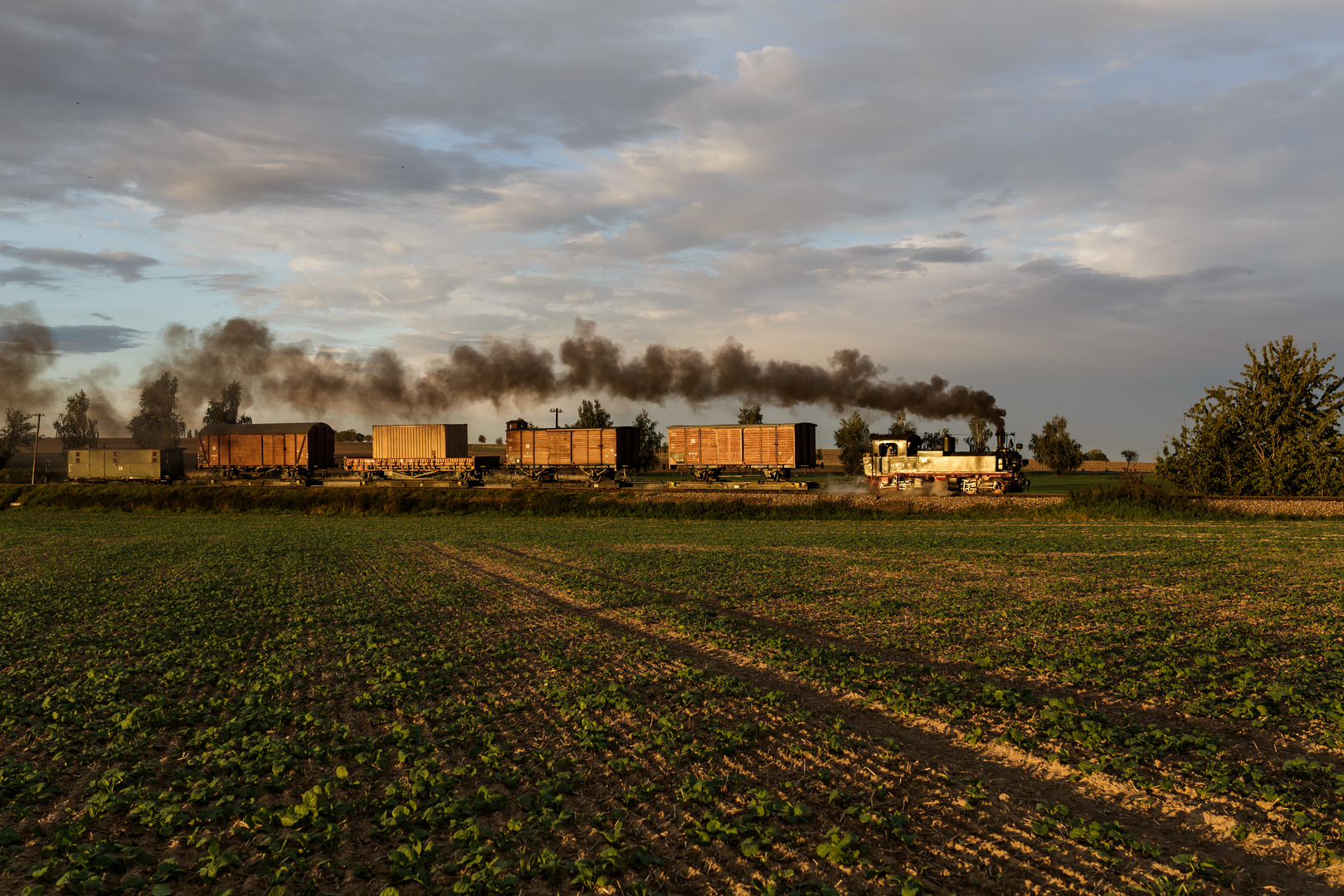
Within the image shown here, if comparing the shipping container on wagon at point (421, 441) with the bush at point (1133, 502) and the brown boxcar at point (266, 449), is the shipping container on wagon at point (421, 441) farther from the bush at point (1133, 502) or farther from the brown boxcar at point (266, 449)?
the bush at point (1133, 502)

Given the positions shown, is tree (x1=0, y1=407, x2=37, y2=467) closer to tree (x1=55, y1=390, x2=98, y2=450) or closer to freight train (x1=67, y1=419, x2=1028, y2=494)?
tree (x1=55, y1=390, x2=98, y2=450)

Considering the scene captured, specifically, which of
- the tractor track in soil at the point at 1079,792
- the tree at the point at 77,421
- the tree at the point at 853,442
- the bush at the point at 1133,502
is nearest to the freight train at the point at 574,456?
the bush at the point at 1133,502

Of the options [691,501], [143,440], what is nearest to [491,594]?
[691,501]

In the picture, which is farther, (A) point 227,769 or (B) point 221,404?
(B) point 221,404

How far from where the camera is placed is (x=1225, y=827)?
23.4 feet

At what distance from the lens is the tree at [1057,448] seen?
313ft

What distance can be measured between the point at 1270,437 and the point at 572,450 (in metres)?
46.2

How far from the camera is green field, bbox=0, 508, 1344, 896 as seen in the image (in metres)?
6.53

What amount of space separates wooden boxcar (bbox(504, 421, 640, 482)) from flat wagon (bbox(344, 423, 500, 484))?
10.0ft

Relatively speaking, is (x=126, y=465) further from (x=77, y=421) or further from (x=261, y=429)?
(x=77, y=421)

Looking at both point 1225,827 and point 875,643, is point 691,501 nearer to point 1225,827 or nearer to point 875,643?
point 875,643

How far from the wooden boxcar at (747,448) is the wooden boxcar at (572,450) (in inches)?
146

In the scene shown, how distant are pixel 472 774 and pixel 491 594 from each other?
12485mm

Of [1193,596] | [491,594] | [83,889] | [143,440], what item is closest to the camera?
[83,889]
